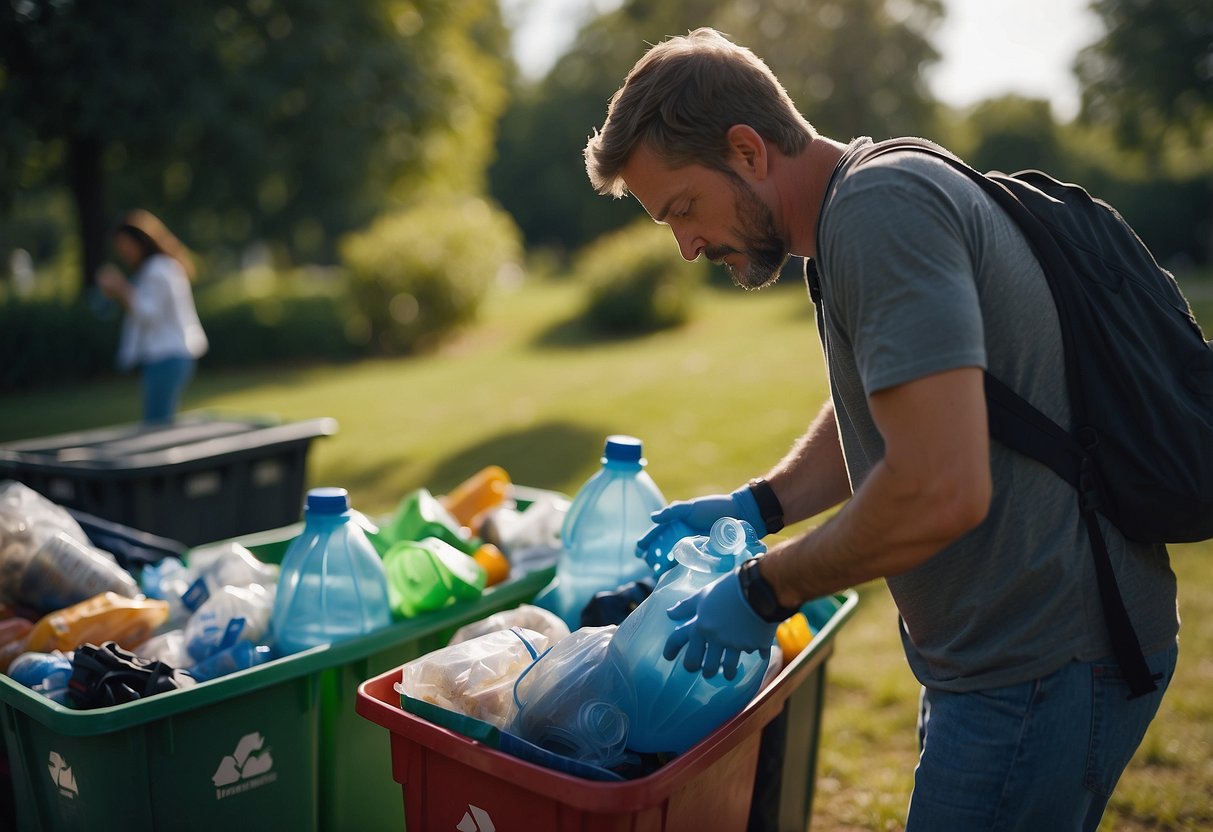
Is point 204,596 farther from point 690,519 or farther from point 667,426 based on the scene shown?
point 667,426

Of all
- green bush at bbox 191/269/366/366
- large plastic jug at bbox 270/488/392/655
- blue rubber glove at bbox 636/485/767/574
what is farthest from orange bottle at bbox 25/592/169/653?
green bush at bbox 191/269/366/366

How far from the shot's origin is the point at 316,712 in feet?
8.20

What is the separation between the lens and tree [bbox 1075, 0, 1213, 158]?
95.6 feet

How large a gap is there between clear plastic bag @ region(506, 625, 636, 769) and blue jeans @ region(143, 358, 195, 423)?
229 inches

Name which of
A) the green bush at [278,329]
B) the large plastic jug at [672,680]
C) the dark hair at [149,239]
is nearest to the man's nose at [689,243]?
the large plastic jug at [672,680]

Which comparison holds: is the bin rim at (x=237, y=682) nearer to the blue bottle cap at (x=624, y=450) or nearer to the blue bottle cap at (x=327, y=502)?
the blue bottle cap at (x=327, y=502)

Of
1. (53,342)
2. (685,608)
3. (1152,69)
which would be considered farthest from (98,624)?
(1152,69)

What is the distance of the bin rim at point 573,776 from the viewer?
5.71 feet

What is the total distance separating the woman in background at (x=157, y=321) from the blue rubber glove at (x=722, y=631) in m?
6.18

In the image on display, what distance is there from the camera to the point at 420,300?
53.7 ft

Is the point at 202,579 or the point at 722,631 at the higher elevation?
the point at 722,631

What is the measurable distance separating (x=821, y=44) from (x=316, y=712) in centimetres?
4094

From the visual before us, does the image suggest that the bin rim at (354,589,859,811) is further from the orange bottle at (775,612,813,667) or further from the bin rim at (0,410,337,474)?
the bin rim at (0,410,337,474)

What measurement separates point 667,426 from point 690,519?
6459 millimetres
